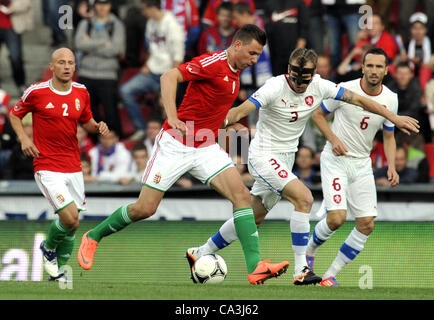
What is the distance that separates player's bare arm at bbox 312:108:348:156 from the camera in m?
9.74

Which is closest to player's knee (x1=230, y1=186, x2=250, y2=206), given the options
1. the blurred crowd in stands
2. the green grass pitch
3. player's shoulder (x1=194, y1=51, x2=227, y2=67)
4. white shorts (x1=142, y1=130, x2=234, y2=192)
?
white shorts (x1=142, y1=130, x2=234, y2=192)

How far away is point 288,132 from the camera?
9.73 metres

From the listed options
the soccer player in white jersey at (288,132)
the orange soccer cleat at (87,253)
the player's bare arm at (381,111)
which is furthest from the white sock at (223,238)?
the player's bare arm at (381,111)

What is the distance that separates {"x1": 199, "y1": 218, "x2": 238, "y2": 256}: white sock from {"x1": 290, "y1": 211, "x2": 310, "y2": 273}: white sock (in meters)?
0.71

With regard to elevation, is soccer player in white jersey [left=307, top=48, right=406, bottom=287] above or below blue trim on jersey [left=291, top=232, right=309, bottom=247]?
above

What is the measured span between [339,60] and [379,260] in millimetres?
3562

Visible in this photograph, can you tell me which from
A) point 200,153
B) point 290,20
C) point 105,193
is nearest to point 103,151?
point 105,193

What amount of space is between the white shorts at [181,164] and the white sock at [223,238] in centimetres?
96

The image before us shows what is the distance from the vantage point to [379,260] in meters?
11.9

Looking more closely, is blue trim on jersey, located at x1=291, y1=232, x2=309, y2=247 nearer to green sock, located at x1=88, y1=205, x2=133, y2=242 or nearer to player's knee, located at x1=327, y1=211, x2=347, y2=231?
player's knee, located at x1=327, y1=211, x2=347, y2=231

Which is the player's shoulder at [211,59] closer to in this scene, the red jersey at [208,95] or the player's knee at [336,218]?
the red jersey at [208,95]

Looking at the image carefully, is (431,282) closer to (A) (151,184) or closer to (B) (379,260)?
(B) (379,260)

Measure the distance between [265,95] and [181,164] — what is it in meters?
1.13

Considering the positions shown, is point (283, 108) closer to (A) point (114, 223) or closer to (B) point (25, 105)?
(A) point (114, 223)
